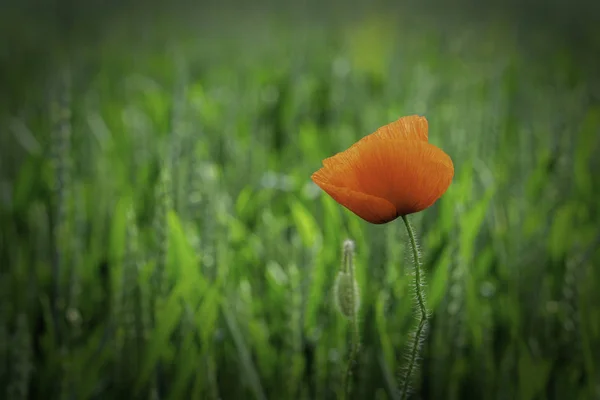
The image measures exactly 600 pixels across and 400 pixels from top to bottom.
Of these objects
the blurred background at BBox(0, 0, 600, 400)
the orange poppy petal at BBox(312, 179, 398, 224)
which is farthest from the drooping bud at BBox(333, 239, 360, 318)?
the blurred background at BBox(0, 0, 600, 400)

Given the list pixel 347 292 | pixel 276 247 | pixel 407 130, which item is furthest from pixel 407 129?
pixel 276 247

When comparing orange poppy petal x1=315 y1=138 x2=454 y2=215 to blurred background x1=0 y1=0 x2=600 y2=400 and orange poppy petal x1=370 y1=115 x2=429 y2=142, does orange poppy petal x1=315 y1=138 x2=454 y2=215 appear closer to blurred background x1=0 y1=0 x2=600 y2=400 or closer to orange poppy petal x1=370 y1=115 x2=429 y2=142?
orange poppy petal x1=370 y1=115 x2=429 y2=142

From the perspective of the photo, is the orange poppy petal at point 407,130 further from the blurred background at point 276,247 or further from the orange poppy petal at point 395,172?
the blurred background at point 276,247

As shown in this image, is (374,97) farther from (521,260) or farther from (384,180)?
(384,180)

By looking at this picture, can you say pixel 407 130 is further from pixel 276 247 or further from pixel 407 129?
pixel 276 247

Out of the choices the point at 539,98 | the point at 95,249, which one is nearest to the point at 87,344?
the point at 95,249

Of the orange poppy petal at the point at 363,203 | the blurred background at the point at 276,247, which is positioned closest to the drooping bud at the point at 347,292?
the orange poppy petal at the point at 363,203
